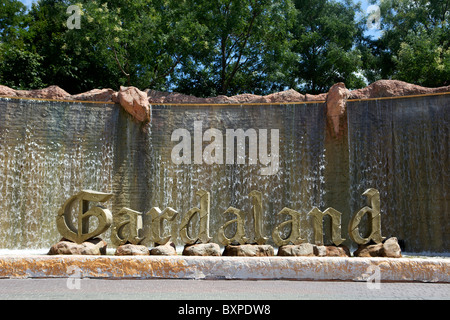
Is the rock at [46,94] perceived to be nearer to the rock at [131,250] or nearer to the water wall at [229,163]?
the water wall at [229,163]

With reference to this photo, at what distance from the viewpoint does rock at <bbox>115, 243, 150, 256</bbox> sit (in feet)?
32.8

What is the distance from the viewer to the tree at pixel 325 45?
80.6 feet

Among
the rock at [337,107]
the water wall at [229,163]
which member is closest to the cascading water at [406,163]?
the water wall at [229,163]

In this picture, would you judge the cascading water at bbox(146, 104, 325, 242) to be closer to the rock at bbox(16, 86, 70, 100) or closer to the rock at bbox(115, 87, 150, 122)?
the rock at bbox(115, 87, 150, 122)

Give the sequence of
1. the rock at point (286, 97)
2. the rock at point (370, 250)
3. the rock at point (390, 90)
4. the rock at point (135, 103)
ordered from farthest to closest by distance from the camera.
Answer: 1. the rock at point (286, 97)
2. the rock at point (135, 103)
3. the rock at point (390, 90)
4. the rock at point (370, 250)

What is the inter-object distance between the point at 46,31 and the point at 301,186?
51.7 feet

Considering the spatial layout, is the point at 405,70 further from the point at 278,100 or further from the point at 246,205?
the point at 246,205

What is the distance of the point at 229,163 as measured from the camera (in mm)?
16219

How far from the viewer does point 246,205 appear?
15969mm

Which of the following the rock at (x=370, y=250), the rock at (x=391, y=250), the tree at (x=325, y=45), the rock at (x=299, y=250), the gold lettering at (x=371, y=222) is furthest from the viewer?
the tree at (x=325, y=45)

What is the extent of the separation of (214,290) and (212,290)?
3 centimetres

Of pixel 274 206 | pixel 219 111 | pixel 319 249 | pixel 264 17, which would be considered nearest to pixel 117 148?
pixel 219 111

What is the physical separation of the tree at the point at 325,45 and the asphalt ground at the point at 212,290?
679 inches

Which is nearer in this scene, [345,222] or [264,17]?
[345,222]
